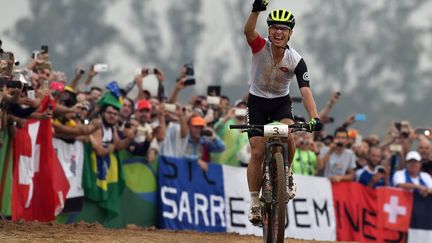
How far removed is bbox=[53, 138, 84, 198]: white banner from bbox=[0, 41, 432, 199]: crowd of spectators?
0.12m

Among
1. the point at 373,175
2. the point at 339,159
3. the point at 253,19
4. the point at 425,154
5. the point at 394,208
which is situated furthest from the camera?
the point at 373,175

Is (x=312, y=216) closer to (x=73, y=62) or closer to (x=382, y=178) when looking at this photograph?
(x=382, y=178)

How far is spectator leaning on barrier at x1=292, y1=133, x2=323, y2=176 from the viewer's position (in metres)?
20.7

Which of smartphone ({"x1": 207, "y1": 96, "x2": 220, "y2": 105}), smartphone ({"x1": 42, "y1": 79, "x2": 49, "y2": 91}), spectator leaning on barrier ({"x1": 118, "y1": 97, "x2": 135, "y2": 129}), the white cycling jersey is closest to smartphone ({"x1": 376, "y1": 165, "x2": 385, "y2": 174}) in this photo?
smartphone ({"x1": 207, "y1": 96, "x2": 220, "y2": 105})

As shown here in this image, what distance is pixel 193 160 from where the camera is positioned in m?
19.8

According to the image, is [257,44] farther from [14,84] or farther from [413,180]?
[413,180]

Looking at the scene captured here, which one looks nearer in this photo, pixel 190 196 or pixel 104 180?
pixel 104 180

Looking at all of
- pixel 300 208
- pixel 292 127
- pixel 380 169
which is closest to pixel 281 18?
pixel 292 127

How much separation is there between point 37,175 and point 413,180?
7.59m

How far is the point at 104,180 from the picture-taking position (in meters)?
18.2

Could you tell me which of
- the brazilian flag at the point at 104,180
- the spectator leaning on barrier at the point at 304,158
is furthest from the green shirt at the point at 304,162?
the brazilian flag at the point at 104,180

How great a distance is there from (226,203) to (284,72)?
6458 mm

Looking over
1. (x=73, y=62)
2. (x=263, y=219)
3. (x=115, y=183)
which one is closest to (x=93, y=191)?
(x=115, y=183)

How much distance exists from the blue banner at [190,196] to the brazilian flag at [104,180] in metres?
0.95
